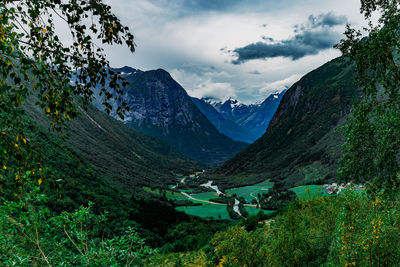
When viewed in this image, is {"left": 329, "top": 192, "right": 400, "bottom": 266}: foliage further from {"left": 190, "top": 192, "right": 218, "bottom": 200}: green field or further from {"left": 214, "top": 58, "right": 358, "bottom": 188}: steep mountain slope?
{"left": 190, "top": 192, "right": 218, "bottom": 200}: green field

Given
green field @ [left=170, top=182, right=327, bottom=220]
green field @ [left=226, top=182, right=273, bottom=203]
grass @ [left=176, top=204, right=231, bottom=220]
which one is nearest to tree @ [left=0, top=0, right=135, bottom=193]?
green field @ [left=170, top=182, right=327, bottom=220]

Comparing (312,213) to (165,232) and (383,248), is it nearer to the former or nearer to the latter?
(383,248)

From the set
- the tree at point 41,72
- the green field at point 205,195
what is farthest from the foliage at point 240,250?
the green field at point 205,195

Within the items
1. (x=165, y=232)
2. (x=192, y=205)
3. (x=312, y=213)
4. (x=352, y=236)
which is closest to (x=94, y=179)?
(x=165, y=232)

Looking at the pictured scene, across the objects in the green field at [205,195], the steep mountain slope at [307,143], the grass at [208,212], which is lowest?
the green field at [205,195]

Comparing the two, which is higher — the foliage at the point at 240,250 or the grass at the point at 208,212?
the foliage at the point at 240,250

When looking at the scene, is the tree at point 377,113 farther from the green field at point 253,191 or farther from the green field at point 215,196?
the green field at point 253,191
